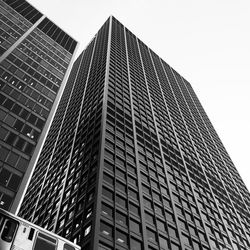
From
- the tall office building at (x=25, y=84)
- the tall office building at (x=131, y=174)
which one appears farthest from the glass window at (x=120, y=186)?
the tall office building at (x=25, y=84)

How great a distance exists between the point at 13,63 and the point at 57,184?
21668mm

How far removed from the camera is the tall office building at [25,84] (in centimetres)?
3662

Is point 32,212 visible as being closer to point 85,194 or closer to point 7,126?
point 85,194

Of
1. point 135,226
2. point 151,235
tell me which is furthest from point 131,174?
point 151,235

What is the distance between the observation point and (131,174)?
5412 centimetres

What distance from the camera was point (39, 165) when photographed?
3155 inches

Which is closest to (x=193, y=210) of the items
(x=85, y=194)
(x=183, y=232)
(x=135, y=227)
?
(x=183, y=232)

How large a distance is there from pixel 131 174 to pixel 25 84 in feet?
68.2

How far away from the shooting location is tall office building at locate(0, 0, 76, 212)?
36616 mm

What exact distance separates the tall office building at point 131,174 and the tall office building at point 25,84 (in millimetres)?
10026

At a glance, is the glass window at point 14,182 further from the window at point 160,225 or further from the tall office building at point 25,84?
the window at point 160,225

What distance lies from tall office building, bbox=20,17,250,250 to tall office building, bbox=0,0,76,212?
1003 centimetres

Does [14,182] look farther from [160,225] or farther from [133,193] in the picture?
[160,225]

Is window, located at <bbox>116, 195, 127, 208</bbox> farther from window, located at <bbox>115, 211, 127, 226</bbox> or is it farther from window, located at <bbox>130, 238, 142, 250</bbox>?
window, located at <bbox>130, 238, 142, 250</bbox>
